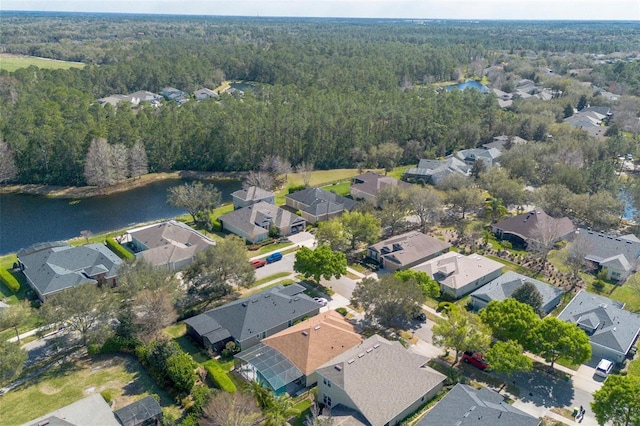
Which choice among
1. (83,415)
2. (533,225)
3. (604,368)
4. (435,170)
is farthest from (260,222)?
(604,368)

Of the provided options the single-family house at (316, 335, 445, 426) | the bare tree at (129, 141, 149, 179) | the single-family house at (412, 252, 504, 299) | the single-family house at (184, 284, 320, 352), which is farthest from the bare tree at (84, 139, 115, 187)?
the single-family house at (316, 335, 445, 426)

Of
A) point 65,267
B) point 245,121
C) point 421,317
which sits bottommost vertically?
point 421,317

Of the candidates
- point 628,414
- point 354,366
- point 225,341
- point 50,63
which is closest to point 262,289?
point 225,341

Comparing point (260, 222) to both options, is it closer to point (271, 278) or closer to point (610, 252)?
point (271, 278)

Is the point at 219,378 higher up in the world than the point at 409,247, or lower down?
lower down

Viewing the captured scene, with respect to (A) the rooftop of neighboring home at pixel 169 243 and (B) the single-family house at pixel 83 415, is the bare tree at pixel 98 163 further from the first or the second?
(B) the single-family house at pixel 83 415
